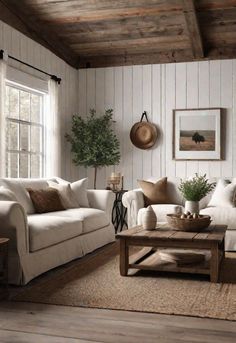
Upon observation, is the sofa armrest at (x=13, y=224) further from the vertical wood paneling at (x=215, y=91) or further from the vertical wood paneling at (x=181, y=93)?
the vertical wood paneling at (x=215, y=91)

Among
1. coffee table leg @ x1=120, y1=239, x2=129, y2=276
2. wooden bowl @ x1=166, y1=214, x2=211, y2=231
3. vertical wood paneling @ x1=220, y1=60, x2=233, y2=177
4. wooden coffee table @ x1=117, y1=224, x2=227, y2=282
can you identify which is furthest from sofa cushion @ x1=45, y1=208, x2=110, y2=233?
vertical wood paneling @ x1=220, y1=60, x2=233, y2=177

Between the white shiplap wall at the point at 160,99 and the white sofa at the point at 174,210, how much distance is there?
0.86 meters

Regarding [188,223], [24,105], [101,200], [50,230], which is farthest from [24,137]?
[188,223]

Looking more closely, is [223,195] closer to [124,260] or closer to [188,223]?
[188,223]

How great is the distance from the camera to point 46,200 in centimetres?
506

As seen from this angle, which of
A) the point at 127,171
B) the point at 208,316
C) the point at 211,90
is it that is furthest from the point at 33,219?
the point at 211,90

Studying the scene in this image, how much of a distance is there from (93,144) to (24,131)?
3.70ft

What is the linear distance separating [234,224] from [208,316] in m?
2.37

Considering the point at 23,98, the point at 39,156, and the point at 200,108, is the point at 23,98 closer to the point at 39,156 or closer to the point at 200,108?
the point at 39,156

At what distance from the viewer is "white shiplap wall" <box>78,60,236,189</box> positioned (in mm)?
7016

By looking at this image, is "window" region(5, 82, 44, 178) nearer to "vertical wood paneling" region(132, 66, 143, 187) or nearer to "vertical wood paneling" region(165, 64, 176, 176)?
"vertical wood paneling" region(132, 66, 143, 187)

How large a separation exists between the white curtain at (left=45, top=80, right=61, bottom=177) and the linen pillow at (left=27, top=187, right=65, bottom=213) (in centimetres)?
149

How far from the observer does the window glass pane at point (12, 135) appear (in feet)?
19.7

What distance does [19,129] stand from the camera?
625cm
